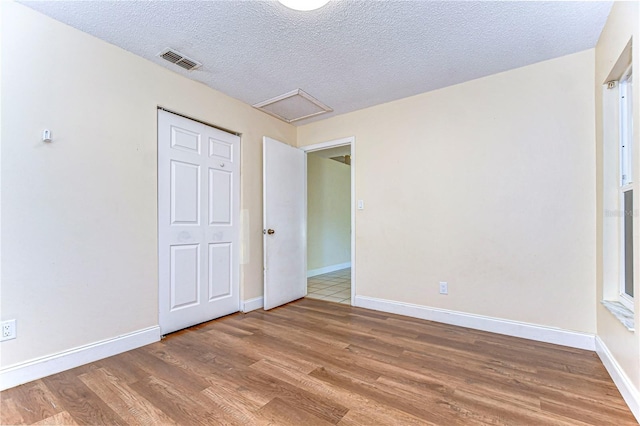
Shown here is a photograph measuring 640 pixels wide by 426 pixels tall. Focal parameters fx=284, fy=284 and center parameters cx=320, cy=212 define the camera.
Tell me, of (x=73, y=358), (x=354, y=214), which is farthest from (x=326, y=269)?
(x=73, y=358)

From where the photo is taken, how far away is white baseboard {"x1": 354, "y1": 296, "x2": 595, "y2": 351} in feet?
7.43

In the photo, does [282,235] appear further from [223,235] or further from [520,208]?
[520,208]

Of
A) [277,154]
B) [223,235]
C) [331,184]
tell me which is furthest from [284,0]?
[331,184]

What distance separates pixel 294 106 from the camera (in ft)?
11.0

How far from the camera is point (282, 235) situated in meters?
3.59

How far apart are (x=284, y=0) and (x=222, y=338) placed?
8.38 ft

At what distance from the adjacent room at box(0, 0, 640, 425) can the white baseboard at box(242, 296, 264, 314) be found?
40mm

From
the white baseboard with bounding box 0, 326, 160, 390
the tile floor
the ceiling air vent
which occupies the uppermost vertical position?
the ceiling air vent

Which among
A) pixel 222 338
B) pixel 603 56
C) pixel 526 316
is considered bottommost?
pixel 222 338

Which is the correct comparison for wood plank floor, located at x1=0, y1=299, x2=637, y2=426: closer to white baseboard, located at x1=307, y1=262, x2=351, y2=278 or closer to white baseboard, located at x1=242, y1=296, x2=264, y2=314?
white baseboard, located at x1=242, y1=296, x2=264, y2=314

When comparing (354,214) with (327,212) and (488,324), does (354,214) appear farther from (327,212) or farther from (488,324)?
(327,212)

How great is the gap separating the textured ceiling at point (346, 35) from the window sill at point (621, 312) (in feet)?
6.24

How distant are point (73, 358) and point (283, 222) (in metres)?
2.24

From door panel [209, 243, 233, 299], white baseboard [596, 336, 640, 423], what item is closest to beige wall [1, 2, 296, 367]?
door panel [209, 243, 233, 299]
